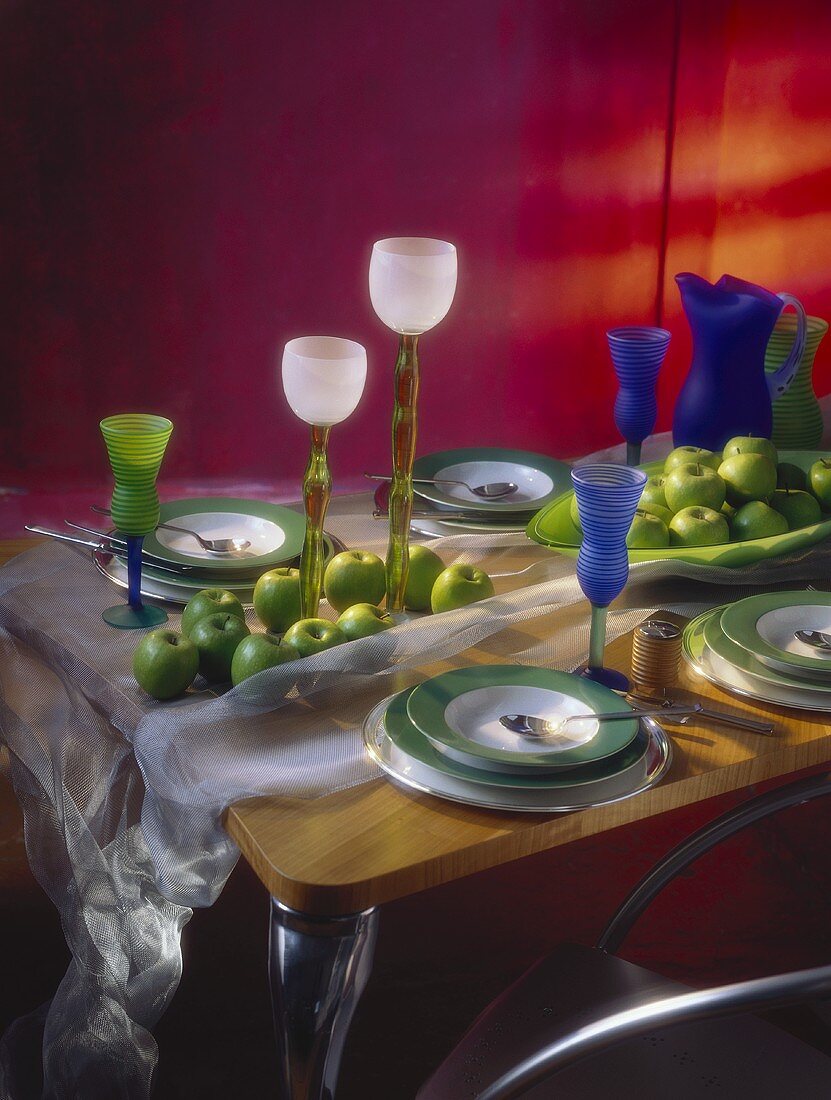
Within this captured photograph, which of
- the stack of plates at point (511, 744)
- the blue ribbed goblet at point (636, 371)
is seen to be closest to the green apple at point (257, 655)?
the stack of plates at point (511, 744)

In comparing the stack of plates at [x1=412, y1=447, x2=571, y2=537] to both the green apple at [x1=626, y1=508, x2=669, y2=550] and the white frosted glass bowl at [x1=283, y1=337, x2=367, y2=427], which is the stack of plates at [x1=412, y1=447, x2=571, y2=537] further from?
the white frosted glass bowl at [x1=283, y1=337, x2=367, y2=427]

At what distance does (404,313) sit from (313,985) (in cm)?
70

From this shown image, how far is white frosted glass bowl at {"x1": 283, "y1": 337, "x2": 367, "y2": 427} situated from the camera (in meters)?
1.29

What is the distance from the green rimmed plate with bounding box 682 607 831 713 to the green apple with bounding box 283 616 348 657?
1.22 ft

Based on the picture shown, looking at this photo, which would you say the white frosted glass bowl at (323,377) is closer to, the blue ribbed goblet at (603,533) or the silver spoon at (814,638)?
the blue ribbed goblet at (603,533)

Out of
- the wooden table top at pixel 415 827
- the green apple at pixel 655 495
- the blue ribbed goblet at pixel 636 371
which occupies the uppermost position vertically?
the blue ribbed goblet at pixel 636 371

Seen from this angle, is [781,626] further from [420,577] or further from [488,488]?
[488,488]

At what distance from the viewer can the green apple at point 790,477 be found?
1.65 meters

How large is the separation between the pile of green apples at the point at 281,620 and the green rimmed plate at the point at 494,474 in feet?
0.98

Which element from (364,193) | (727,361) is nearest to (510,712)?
(727,361)

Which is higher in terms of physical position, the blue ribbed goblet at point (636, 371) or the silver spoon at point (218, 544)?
the blue ribbed goblet at point (636, 371)

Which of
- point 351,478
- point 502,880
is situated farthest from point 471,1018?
point 351,478

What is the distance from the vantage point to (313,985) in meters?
1.00

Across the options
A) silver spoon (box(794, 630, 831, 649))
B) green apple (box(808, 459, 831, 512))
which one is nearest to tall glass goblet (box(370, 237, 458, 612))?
silver spoon (box(794, 630, 831, 649))
